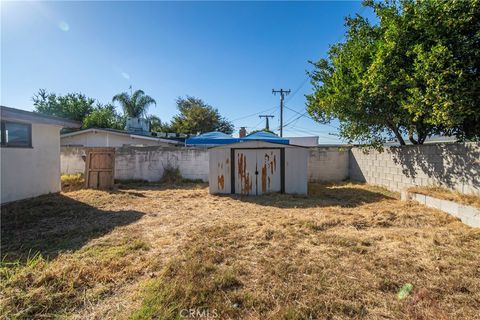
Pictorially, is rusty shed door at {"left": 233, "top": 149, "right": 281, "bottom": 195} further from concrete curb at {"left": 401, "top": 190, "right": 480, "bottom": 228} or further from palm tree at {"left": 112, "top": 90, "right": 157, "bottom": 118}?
palm tree at {"left": 112, "top": 90, "right": 157, "bottom": 118}

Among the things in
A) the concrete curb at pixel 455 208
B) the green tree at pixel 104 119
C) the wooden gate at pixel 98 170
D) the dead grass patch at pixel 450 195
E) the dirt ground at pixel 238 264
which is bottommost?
the dirt ground at pixel 238 264

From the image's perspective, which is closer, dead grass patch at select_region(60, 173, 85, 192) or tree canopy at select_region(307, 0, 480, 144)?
tree canopy at select_region(307, 0, 480, 144)

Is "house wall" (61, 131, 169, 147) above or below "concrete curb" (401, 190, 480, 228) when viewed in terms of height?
above

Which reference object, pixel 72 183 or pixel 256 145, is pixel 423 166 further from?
pixel 72 183

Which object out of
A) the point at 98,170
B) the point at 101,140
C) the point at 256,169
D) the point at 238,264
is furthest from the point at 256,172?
the point at 101,140

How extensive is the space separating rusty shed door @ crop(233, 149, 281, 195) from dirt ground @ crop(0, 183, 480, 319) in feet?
8.02

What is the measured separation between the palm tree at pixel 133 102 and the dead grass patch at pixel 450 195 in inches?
764

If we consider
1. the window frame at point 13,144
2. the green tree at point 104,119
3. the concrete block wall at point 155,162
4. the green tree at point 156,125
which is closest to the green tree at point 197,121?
the green tree at point 156,125

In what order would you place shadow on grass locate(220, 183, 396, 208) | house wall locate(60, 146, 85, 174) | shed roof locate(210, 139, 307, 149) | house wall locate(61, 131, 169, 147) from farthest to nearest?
house wall locate(61, 131, 169, 147), house wall locate(60, 146, 85, 174), shed roof locate(210, 139, 307, 149), shadow on grass locate(220, 183, 396, 208)

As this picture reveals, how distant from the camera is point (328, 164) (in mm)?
10922

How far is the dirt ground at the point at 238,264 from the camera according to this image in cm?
217

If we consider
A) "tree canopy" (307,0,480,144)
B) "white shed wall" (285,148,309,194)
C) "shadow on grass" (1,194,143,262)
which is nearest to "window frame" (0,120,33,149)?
"shadow on grass" (1,194,143,262)

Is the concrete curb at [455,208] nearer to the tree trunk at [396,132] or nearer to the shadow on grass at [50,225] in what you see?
the tree trunk at [396,132]

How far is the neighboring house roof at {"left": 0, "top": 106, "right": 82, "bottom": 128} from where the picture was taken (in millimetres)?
5152
